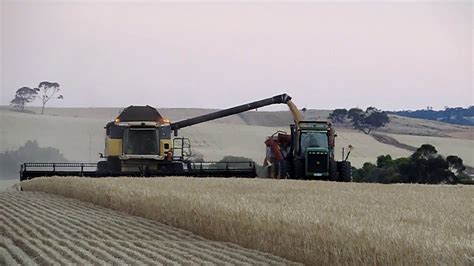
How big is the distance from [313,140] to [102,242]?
645 inches

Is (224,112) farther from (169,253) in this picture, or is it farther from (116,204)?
(169,253)

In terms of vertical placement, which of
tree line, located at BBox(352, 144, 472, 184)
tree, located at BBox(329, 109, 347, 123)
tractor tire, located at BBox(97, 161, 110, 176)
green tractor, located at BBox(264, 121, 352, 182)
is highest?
tree, located at BBox(329, 109, 347, 123)

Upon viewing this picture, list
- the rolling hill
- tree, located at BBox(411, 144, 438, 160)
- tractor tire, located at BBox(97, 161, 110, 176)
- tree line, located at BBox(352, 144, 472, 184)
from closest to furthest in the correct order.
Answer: tractor tire, located at BBox(97, 161, 110, 176), tree line, located at BBox(352, 144, 472, 184), tree, located at BBox(411, 144, 438, 160), the rolling hill

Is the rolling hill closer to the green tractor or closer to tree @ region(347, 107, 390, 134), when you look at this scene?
tree @ region(347, 107, 390, 134)

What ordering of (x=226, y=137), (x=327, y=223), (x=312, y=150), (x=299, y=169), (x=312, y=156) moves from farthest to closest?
1. (x=226, y=137)
2. (x=299, y=169)
3. (x=312, y=156)
4. (x=312, y=150)
5. (x=327, y=223)

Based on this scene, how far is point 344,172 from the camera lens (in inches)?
1118

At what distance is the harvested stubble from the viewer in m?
8.00

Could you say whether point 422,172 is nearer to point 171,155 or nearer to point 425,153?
point 425,153

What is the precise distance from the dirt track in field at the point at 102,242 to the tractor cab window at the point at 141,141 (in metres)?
12.2

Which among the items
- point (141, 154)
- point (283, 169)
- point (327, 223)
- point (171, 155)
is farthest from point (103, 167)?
point (327, 223)

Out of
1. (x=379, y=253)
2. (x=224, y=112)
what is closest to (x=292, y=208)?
(x=379, y=253)

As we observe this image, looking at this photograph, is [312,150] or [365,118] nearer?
[312,150]

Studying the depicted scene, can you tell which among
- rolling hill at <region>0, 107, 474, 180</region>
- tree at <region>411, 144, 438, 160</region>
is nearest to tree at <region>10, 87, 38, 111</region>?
rolling hill at <region>0, 107, 474, 180</region>

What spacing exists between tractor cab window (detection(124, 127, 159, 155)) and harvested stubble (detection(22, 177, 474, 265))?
10998 mm
